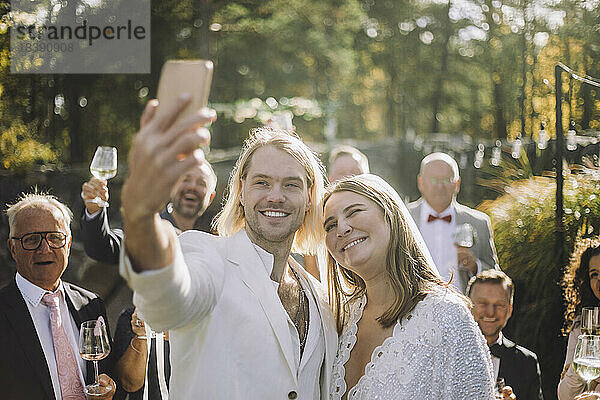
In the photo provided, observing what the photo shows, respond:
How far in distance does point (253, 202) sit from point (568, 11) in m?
3.37

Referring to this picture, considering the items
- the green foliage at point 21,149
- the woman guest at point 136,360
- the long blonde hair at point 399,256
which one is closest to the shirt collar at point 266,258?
the long blonde hair at point 399,256

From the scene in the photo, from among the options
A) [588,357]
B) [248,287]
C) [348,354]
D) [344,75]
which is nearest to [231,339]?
[248,287]

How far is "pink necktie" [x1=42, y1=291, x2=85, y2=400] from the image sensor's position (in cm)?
319

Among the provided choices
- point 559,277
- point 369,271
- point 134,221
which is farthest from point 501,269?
point 134,221

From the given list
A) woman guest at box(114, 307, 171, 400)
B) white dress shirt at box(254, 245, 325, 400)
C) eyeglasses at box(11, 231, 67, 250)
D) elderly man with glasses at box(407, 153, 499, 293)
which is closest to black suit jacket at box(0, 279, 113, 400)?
woman guest at box(114, 307, 171, 400)

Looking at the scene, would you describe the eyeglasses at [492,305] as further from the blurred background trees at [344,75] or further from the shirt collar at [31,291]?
the shirt collar at [31,291]

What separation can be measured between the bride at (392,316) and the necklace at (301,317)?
178mm

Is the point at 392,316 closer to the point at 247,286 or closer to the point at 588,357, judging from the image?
the point at 247,286

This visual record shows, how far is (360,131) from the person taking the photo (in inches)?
218

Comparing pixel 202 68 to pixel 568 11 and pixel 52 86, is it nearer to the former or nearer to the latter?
pixel 52 86

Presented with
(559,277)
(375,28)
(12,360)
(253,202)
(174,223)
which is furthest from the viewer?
(375,28)

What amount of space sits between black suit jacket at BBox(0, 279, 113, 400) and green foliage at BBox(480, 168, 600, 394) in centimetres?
274

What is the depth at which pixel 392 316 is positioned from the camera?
248 centimetres

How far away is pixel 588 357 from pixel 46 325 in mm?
2412
